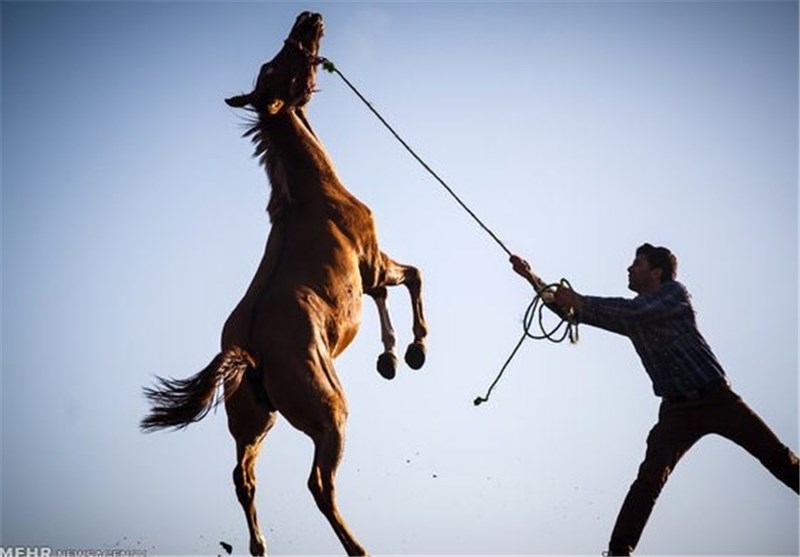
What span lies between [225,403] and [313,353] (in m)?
0.81

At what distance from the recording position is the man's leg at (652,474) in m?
6.61

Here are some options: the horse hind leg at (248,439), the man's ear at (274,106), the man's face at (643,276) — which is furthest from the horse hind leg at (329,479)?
the man's ear at (274,106)

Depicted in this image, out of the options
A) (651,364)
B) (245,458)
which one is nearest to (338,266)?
(245,458)

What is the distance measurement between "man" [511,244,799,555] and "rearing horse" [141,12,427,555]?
1864 millimetres

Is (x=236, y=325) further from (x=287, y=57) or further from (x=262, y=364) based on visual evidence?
(x=287, y=57)

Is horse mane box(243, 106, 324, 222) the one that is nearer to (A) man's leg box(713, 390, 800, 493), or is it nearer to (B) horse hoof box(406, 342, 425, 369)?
(B) horse hoof box(406, 342, 425, 369)

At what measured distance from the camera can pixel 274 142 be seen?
27.9 feet

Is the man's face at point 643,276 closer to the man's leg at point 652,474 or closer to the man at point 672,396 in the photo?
the man at point 672,396

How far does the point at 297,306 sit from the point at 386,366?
1.71 meters

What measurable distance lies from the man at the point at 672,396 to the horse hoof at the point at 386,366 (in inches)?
84.9

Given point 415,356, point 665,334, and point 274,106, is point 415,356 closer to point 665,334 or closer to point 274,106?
point 274,106

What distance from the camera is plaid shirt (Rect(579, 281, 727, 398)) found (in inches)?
265

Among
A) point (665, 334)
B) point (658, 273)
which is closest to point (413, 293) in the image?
point (658, 273)

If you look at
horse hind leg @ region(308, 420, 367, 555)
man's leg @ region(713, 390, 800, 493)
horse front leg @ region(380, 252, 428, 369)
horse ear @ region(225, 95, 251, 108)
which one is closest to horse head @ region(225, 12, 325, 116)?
horse ear @ region(225, 95, 251, 108)
